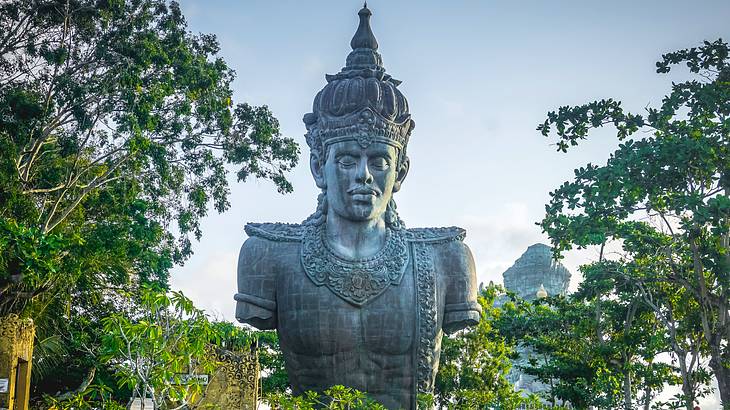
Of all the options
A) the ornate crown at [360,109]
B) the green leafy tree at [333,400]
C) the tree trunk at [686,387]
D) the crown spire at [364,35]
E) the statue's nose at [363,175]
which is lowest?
the green leafy tree at [333,400]

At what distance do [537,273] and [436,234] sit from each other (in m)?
45.1

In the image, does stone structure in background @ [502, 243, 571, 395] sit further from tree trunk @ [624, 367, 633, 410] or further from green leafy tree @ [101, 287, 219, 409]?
green leafy tree @ [101, 287, 219, 409]

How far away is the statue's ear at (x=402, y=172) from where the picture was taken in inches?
379

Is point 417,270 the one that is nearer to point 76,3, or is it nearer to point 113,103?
point 113,103

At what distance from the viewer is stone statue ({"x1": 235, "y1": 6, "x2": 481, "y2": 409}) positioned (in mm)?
9008

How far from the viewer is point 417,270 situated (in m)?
9.27

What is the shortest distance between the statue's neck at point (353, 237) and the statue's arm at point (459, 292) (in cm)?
80

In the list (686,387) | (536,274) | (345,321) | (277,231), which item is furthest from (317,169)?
(536,274)

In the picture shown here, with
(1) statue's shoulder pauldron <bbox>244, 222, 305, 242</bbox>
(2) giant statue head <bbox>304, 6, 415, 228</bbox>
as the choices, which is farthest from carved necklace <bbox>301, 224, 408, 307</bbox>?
→ (2) giant statue head <bbox>304, 6, 415, 228</bbox>

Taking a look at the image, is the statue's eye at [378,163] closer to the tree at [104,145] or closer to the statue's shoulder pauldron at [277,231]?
the statue's shoulder pauldron at [277,231]

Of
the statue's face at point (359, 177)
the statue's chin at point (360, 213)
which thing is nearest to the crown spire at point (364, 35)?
the statue's face at point (359, 177)

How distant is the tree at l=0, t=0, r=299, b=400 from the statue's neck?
788cm

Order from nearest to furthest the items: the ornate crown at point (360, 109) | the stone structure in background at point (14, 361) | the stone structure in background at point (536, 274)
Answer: the ornate crown at point (360, 109), the stone structure in background at point (14, 361), the stone structure in background at point (536, 274)

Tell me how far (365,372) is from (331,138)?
249 centimetres
